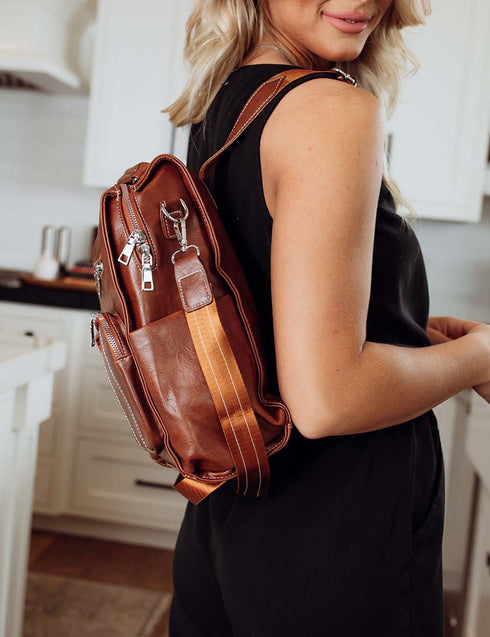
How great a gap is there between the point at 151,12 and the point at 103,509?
6.47 feet

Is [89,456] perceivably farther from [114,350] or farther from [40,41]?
[114,350]

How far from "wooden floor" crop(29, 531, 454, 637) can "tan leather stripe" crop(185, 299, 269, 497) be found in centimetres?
204

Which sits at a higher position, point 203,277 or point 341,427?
point 203,277

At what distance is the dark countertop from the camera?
2719 millimetres

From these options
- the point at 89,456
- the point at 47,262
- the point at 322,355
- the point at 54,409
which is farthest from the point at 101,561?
the point at 322,355

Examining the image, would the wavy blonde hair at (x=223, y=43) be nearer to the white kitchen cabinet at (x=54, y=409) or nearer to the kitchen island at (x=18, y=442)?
the kitchen island at (x=18, y=442)

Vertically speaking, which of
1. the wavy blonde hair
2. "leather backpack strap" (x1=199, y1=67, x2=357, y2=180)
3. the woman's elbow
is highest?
the wavy blonde hair

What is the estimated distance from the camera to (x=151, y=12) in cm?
282

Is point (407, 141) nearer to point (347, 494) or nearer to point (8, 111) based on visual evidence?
point (8, 111)

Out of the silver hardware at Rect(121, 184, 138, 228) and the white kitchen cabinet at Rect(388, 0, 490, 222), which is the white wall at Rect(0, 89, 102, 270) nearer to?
the white kitchen cabinet at Rect(388, 0, 490, 222)

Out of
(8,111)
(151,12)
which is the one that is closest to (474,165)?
(151,12)

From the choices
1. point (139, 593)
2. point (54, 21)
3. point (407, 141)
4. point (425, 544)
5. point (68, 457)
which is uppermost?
point (54, 21)

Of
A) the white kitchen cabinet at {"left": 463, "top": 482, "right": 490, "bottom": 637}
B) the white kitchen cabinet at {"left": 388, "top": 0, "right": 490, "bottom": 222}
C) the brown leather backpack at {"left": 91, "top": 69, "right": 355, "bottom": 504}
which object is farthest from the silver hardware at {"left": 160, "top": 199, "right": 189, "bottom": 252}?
the white kitchen cabinet at {"left": 388, "top": 0, "right": 490, "bottom": 222}

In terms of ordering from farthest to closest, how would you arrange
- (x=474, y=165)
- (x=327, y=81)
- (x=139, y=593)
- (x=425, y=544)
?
(x=474, y=165), (x=139, y=593), (x=425, y=544), (x=327, y=81)
